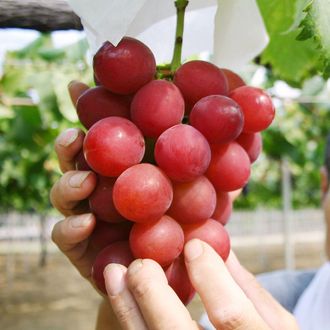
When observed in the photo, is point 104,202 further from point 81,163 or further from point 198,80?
point 198,80

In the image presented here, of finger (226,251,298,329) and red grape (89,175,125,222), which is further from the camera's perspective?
finger (226,251,298,329)

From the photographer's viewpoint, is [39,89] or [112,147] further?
[39,89]

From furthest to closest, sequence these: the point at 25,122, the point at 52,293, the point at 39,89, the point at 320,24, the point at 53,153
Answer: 1. the point at 52,293
2. the point at 53,153
3. the point at 25,122
4. the point at 39,89
5. the point at 320,24

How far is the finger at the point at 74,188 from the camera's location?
0.58m

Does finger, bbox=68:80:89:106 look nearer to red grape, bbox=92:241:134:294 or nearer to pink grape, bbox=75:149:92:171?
pink grape, bbox=75:149:92:171

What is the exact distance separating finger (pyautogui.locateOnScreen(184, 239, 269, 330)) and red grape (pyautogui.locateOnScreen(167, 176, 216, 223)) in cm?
5

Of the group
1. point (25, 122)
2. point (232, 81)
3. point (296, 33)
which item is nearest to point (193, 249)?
point (232, 81)

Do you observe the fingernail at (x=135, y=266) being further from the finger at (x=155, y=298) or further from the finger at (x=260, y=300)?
the finger at (x=260, y=300)

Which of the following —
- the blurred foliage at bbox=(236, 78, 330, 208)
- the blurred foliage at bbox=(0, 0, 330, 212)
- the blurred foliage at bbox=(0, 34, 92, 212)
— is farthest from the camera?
the blurred foliage at bbox=(236, 78, 330, 208)

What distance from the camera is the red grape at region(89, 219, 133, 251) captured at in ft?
1.94

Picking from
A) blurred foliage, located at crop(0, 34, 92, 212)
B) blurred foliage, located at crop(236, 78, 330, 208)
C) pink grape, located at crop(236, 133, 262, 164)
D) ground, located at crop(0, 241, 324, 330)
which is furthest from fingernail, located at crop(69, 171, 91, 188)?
ground, located at crop(0, 241, 324, 330)

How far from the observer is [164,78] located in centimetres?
61

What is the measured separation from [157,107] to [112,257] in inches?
7.3

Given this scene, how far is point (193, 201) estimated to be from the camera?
22.0 inches
